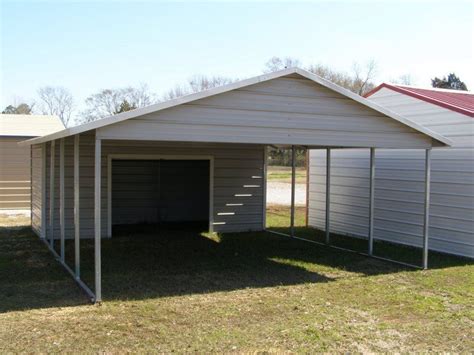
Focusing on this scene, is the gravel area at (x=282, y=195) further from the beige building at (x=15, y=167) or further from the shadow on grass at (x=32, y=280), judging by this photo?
the shadow on grass at (x=32, y=280)

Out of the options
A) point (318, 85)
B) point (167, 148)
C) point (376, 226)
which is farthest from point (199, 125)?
point (376, 226)

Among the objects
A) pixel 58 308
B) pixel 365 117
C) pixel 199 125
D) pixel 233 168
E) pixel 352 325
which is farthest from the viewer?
pixel 233 168

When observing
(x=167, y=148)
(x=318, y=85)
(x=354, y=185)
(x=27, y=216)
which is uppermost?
(x=318, y=85)

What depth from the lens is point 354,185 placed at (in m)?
12.4

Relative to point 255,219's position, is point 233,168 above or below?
above

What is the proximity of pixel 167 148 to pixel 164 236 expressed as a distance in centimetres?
202

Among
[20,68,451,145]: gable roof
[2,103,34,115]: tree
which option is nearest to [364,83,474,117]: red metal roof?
[20,68,451,145]: gable roof

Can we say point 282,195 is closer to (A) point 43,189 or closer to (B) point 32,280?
(A) point 43,189

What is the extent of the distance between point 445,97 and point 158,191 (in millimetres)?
7706

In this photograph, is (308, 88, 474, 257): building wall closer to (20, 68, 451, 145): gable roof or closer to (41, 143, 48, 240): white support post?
(20, 68, 451, 145): gable roof

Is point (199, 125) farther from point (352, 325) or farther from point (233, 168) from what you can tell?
point (233, 168)

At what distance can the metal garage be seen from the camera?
21.7 ft

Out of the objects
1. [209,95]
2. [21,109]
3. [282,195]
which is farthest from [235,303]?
[21,109]

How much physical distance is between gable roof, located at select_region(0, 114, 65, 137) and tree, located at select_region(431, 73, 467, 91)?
41.0 m
